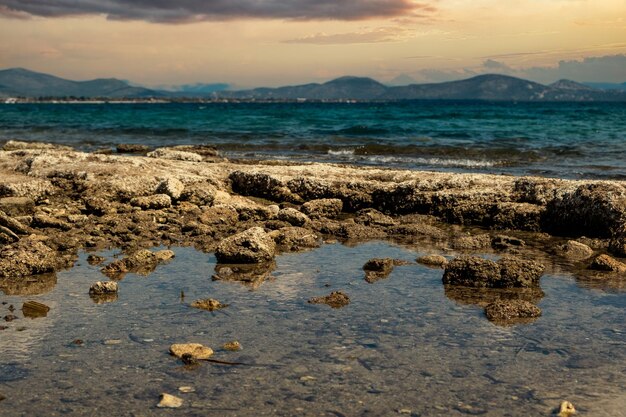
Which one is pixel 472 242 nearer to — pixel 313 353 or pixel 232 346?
pixel 313 353

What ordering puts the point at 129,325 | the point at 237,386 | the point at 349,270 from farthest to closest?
the point at 349,270, the point at 129,325, the point at 237,386

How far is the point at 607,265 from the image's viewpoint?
32.1ft

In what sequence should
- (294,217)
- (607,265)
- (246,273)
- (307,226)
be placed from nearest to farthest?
(246,273) → (607,265) → (307,226) → (294,217)

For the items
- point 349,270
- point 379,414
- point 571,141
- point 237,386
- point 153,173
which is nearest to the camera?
point 379,414

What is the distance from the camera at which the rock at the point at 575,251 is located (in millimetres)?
10844

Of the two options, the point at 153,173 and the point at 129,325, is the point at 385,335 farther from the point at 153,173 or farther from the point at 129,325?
the point at 153,173

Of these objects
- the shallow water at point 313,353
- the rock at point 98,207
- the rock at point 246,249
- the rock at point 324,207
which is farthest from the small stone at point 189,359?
the rock at point 324,207

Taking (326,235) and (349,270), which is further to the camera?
(326,235)

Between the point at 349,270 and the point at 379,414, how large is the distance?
4.56m

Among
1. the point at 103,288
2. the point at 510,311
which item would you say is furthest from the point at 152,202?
the point at 510,311

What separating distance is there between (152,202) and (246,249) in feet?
14.2

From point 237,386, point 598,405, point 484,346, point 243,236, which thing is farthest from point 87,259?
point 598,405

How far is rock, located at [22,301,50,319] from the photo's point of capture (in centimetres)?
748

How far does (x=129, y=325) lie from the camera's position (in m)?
7.16
